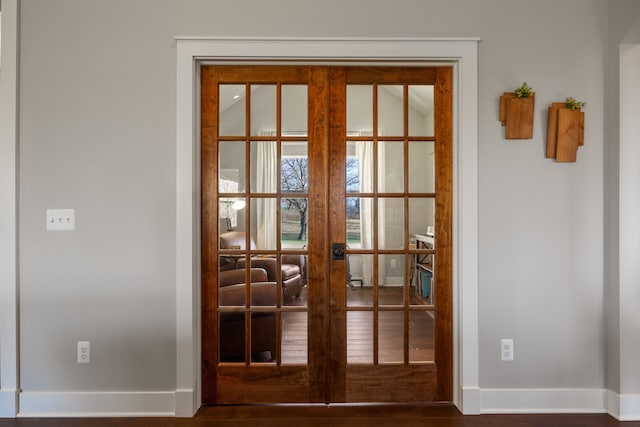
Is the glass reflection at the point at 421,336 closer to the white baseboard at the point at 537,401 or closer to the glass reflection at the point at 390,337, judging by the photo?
the glass reflection at the point at 390,337

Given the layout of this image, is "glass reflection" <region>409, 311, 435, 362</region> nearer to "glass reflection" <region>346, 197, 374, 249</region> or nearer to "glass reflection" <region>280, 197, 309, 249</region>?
"glass reflection" <region>346, 197, 374, 249</region>

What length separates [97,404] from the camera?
6.79ft

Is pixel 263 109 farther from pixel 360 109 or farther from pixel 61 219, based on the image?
pixel 61 219

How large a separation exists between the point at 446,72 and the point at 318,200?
1046 mm

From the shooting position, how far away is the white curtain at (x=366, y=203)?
86.0 inches

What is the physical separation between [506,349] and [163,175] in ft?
7.05

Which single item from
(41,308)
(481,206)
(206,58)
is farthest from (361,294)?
(41,308)

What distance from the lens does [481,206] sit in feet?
6.92

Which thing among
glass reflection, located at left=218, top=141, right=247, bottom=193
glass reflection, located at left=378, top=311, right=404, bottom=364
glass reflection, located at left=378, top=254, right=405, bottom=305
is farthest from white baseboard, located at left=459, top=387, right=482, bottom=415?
glass reflection, located at left=218, top=141, right=247, bottom=193

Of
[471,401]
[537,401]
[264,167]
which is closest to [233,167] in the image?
[264,167]

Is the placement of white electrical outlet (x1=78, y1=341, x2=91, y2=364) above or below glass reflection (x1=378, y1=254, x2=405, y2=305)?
below

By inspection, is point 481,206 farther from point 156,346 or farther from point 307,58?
point 156,346

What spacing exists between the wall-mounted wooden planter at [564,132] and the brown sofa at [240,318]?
1755 millimetres

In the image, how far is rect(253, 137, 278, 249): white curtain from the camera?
85.8 inches
